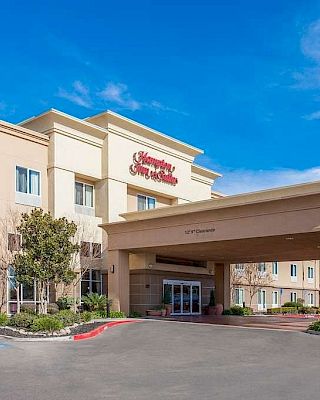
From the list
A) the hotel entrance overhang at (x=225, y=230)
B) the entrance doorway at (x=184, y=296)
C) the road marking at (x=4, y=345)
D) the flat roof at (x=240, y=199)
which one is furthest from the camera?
the entrance doorway at (x=184, y=296)

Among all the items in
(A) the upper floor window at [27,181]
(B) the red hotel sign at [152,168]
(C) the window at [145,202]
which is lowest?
(C) the window at [145,202]

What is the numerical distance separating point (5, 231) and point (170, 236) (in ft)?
27.1

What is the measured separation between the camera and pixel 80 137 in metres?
32.4

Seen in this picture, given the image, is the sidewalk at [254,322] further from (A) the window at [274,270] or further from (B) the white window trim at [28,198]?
(A) the window at [274,270]

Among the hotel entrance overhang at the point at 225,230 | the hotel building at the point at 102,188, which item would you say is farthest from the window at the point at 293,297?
the hotel entrance overhang at the point at 225,230

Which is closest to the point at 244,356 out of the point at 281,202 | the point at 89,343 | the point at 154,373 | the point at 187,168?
the point at 154,373

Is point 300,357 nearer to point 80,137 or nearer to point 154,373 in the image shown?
point 154,373

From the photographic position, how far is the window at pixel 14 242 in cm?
2730

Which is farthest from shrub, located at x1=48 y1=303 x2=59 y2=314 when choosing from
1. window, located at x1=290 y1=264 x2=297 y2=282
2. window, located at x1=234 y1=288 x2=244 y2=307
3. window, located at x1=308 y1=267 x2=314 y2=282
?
window, located at x1=308 y1=267 x2=314 y2=282

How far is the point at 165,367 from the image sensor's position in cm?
1309

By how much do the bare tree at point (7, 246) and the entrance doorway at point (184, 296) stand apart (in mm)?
9836

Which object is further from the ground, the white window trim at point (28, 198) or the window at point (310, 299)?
the white window trim at point (28, 198)

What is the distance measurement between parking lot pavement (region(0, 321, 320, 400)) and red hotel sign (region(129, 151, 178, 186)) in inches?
635

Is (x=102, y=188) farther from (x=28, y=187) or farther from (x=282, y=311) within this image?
(x=282, y=311)
